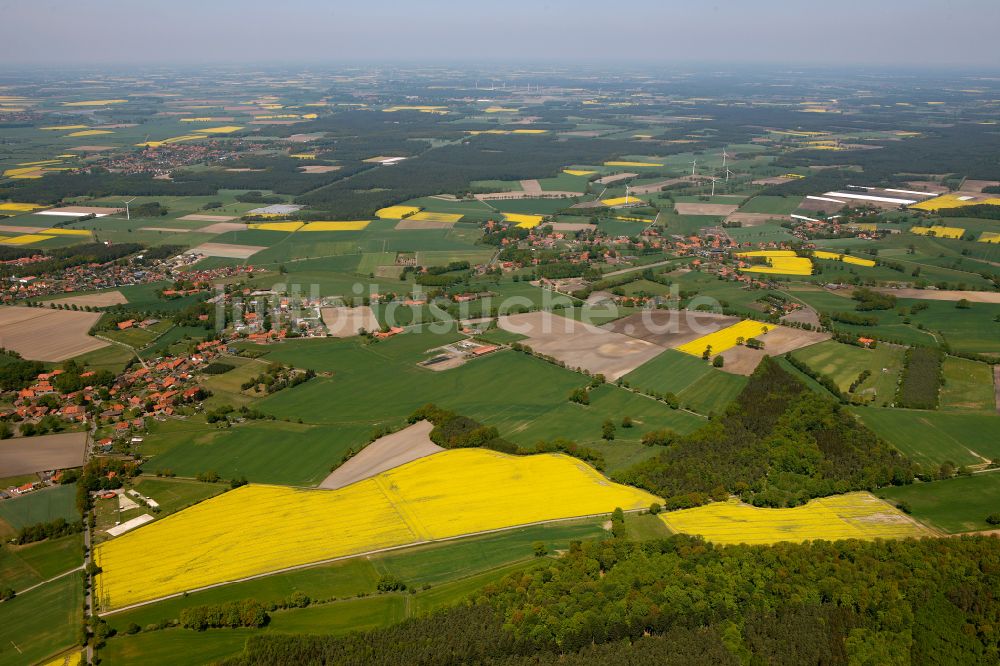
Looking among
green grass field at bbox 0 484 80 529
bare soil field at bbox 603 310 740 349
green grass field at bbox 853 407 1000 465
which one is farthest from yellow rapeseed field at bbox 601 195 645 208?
green grass field at bbox 0 484 80 529

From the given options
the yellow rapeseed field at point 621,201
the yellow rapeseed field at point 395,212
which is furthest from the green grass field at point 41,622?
the yellow rapeseed field at point 621,201

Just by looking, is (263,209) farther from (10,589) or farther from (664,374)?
(10,589)

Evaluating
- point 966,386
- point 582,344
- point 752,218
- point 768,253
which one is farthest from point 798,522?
point 752,218

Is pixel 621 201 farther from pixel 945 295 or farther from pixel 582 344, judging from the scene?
pixel 582 344

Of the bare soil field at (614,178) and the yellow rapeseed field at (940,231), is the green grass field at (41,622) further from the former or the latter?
the bare soil field at (614,178)

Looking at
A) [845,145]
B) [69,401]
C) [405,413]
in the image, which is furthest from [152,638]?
[845,145]

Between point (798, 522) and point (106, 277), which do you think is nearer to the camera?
point (798, 522)
